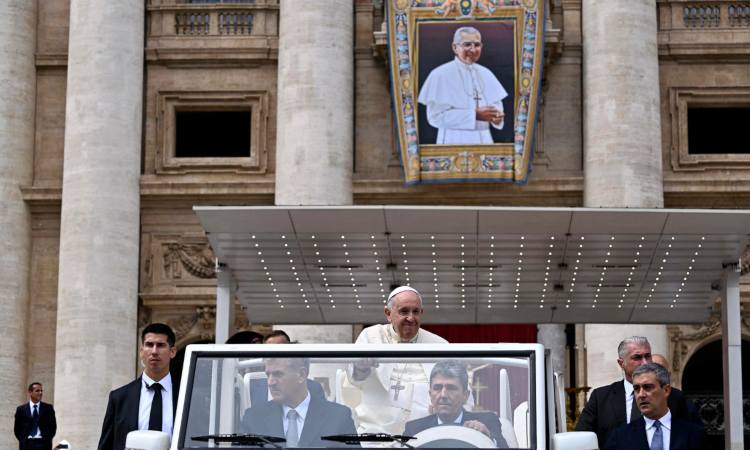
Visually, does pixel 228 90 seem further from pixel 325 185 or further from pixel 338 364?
pixel 338 364

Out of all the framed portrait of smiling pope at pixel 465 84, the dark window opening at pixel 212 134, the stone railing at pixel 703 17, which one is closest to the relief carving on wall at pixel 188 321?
the dark window opening at pixel 212 134

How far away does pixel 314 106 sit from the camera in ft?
103

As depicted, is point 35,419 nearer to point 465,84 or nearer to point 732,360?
point 465,84

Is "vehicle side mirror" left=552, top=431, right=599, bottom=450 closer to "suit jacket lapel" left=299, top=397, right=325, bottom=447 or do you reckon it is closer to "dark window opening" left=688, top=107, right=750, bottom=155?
"suit jacket lapel" left=299, top=397, right=325, bottom=447

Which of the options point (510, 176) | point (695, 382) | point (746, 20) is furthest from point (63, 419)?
point (746, 20)

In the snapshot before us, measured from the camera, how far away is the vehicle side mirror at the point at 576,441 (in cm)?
747

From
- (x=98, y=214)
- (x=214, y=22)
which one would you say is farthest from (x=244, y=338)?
(x=214, y=22)

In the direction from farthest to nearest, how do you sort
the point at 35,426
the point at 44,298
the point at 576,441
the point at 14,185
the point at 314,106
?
1. the point at 44,298
2. the point at 14,185
3. the point at 314,106
4. the point at 35,426
5. the point at 576,441

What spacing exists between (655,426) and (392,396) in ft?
8.43

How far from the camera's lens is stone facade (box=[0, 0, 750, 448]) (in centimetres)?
3228

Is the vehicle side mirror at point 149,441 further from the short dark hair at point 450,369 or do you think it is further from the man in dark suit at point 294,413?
the short dark hair at point 450,369

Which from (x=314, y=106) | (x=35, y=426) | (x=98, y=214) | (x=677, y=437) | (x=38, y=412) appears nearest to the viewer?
(x=677, y=437)

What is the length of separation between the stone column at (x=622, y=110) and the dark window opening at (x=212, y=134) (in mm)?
7139

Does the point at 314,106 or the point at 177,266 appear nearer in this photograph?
the point at 314,106
